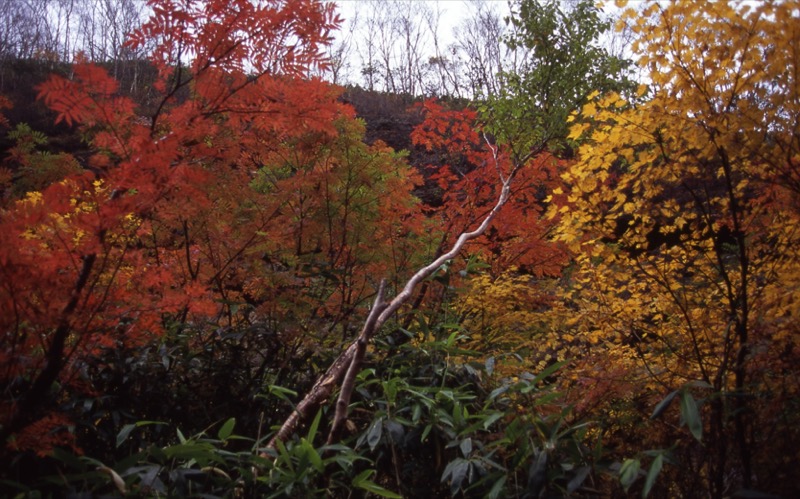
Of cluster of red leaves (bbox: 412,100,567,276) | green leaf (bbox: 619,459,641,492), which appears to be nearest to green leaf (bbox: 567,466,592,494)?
green leaf (bbox: 619,459,641,492)

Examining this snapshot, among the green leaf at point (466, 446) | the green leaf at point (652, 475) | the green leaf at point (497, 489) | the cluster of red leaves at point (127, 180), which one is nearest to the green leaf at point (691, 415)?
the green leaf at point (652, 475)

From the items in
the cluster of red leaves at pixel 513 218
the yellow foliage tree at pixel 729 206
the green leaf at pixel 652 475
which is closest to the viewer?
the green leaf at pixel 652 475

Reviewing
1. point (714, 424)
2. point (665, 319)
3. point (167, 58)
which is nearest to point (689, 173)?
point (714, 424)

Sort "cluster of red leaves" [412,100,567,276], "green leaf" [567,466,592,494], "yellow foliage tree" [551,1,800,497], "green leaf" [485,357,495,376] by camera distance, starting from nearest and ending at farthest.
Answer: "green leaf" [567,466,592,494], "yellow foliage tree" [551,1,800,497], "green leaf" [485,357,495,376], "cluster of red leaves" [412,100,567,276]

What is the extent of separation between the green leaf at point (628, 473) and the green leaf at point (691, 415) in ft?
0.81

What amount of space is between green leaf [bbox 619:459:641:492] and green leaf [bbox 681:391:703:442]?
25 centimetres

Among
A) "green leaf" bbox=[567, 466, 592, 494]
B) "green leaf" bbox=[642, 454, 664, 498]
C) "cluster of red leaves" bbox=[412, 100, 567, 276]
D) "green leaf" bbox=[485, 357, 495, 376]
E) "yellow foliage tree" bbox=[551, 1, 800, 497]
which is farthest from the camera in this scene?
"cluster of red leaves" bbox=[412, 100, 567, 276]

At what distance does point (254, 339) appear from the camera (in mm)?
3424

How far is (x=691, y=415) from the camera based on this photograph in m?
2.03

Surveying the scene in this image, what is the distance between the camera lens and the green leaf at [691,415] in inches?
77.7

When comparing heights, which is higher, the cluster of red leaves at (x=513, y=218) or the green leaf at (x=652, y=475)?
the cluster of red leaves at (x=513, y=218)

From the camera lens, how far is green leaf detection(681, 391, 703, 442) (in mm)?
1974

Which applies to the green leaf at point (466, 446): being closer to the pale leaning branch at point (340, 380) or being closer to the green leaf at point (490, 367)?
the pale leaning branch at point (340, 380)

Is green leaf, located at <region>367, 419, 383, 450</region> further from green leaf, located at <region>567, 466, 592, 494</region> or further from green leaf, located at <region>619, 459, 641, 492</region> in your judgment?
green leaf, located at <region>619, 459, 641, 492</region>
